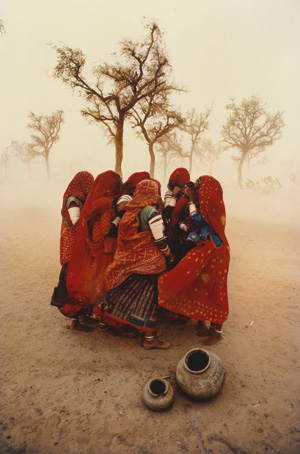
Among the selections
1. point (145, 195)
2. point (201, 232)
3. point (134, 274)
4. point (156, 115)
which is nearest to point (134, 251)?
point (134, 274)

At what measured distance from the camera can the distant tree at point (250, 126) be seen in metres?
21.9

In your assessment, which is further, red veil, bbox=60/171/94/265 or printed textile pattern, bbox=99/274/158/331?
red veil, bbox=60/171/94/265

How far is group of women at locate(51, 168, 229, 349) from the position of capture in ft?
10.3

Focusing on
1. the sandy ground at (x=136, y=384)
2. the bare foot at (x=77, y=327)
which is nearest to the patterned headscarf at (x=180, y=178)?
the sandy ground at (x=136, y=384)

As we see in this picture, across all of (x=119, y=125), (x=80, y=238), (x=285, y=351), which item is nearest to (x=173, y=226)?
(x=80, y=238)

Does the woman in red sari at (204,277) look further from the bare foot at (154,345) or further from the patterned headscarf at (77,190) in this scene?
the patterned headscarf at (77,190)

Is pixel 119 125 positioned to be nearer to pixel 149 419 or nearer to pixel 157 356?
pixel 157 356

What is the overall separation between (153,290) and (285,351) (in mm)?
1760

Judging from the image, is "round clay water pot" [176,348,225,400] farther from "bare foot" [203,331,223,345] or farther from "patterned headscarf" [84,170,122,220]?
"patterned headscarf" [84,170,122,220]

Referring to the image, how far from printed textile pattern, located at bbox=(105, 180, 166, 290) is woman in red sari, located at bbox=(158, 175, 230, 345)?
250 mm

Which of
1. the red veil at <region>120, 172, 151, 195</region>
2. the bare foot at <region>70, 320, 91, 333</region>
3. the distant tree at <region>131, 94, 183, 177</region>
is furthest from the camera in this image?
the distant tree at <region>131, 94, 183, 177</region>

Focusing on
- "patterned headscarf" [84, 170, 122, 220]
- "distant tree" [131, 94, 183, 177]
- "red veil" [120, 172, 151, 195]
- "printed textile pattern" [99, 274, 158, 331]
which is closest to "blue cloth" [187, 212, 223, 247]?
"printed textile pattern" [99, 274, 158, 331]

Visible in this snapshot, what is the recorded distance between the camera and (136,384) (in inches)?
102

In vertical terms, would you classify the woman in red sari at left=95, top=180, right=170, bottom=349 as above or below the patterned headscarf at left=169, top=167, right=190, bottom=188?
below
